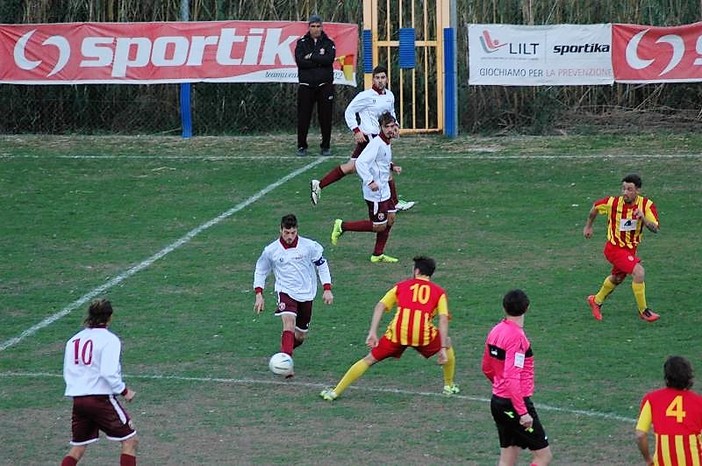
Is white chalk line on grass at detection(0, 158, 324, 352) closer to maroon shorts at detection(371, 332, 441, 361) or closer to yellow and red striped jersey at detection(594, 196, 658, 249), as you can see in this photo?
maroon shorts at detection(371, 332, 441, 361)

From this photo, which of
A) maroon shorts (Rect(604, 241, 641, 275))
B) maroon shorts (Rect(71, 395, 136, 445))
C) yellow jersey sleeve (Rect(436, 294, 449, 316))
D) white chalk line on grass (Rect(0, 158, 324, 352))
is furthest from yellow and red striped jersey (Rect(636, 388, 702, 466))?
white chalk line on grass (Rect(0, 158, 324, 352))

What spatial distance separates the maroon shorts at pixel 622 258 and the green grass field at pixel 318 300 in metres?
0.60

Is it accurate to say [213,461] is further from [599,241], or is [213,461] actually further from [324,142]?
[324,142]

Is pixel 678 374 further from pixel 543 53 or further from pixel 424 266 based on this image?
pixel 543 53

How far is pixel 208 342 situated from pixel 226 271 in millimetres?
3101

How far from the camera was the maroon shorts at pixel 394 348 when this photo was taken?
11.2m

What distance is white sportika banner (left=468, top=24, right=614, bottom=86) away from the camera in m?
25.3

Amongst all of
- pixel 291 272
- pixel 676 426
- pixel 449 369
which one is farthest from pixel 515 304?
pixel 291 272

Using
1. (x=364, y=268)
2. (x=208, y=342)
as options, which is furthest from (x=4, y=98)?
(x=208, y=342)

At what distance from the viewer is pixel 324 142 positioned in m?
24.0

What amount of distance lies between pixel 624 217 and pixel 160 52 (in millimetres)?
14134

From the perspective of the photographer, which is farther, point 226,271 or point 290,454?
point 226,271

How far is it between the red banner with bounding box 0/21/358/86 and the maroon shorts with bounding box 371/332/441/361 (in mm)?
14900

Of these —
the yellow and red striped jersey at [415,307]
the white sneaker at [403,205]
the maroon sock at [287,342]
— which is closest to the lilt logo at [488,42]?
the white sneaker at [403,205]
